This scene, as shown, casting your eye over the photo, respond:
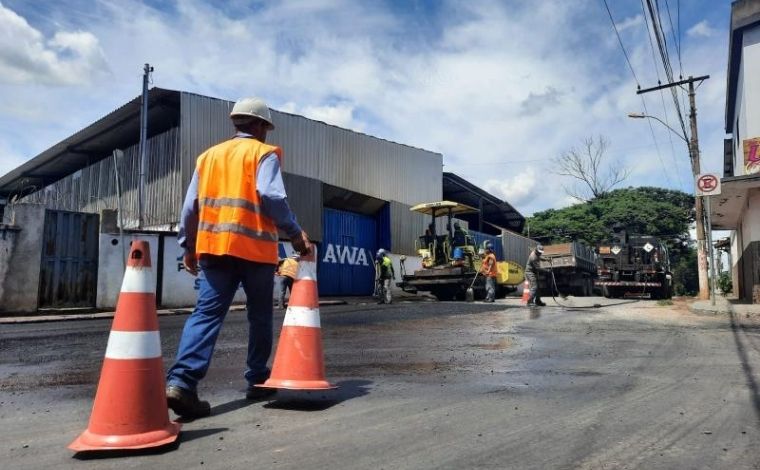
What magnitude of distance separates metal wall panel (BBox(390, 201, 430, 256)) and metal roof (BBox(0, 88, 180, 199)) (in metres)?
9.53

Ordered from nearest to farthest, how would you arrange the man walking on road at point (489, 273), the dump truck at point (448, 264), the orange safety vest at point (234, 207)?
the orange safety vest at point (234, 207)
the man walking on road at point (489, 273)
the dump truck at point (448, 264)

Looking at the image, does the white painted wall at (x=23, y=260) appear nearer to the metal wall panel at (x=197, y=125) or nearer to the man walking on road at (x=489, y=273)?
the metal wall panel at (x=197, y=125)

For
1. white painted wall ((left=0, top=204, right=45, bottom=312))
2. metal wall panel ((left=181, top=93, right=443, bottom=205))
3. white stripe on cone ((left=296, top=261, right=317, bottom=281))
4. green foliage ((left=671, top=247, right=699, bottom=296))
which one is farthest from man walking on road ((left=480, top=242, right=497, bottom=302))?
green foliage ((left=671, top=247, right=699, bottom=296))

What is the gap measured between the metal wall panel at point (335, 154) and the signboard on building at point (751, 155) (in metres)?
13.8

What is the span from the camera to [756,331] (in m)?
8.23

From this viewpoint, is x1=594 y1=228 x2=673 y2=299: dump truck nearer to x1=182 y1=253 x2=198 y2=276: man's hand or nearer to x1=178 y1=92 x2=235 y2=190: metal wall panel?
x1=178 y1=92 x2=235 y2=190: metal wall panel

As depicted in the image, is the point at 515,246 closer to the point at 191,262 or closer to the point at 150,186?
the point at 150,186

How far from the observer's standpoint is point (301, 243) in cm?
351

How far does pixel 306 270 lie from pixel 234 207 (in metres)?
0.69

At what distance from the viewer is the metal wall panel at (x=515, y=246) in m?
32.1

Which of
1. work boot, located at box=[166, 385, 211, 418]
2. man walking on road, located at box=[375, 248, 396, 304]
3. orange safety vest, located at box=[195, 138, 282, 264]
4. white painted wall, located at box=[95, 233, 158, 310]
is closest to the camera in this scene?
work boot, located at box=[166, 385, 211, 418]

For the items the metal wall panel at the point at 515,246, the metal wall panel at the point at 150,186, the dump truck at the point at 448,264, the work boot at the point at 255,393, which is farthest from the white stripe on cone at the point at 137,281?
the metal wall panel at the point at 515,246

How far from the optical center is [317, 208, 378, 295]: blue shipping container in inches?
840

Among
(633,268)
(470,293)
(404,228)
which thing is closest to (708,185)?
(470,293)
